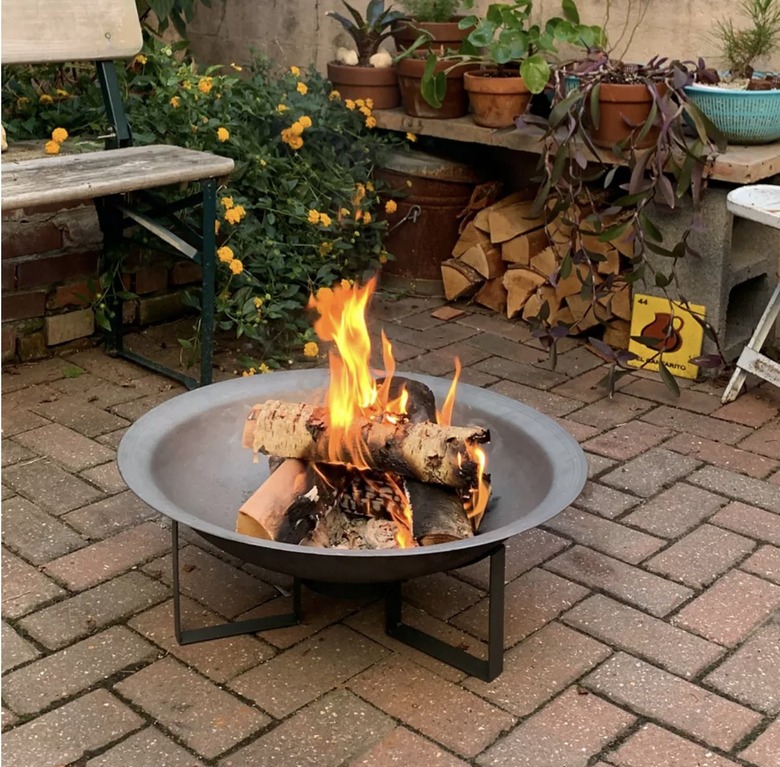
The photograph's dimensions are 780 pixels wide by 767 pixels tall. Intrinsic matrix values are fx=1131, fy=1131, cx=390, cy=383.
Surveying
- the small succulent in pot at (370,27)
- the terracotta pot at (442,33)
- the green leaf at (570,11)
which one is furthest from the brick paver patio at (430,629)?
the small succulent in pot at (370,27)

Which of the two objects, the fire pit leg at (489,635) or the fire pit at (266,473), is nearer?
the fire pit at (266,473)

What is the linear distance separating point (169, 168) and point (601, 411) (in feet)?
4.88

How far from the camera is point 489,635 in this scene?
84.4 inches

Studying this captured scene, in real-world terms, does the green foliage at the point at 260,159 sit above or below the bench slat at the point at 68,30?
below

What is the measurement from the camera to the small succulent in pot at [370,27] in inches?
173

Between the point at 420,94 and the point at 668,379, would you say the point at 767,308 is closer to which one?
the point at 668,379

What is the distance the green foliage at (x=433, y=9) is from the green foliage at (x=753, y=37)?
3.58 feet

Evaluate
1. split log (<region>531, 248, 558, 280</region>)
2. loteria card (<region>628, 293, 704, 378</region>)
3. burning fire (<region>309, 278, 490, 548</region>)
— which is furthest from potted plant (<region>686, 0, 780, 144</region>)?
burning fire (<region>309, 278, 490, 548</region>)

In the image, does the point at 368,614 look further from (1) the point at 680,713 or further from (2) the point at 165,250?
(2) the point at 165,250

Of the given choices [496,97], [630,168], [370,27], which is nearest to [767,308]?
[630,168]

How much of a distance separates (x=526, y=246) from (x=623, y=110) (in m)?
0.69

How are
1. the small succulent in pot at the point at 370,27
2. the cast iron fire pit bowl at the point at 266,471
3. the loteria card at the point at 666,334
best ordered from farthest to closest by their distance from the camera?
1. the small succulent in pot at the point at 370,27
2. the loteria card at the point at 666,334
3. the cast iron fire pit bowl at the point at 266,471

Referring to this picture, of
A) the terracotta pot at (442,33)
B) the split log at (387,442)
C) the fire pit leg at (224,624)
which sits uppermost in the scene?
the terracotta pot at (442,33)

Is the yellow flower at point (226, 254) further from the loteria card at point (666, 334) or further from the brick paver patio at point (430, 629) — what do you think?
the loteria card at point (666, 334)
